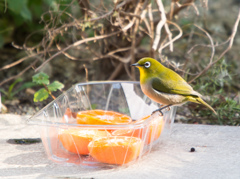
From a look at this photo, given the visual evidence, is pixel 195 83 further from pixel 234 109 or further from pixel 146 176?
pixel 146 176

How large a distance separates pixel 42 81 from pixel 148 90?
0.92 m

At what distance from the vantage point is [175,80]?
79.6 inches

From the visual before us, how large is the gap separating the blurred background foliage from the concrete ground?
1.48 ft

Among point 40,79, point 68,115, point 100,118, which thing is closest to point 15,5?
point 40,79

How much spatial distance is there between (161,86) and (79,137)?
0.50m

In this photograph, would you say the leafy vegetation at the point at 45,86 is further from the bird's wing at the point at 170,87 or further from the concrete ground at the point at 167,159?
the bird's wing at the point at 170,87

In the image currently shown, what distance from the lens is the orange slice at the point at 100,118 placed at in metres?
2.09

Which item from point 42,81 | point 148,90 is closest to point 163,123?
point 148,90

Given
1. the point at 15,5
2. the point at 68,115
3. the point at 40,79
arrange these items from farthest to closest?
the point at 15,5 → the point at 40,79 → the point at 68,115

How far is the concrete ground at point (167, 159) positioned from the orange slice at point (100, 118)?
0.27 m

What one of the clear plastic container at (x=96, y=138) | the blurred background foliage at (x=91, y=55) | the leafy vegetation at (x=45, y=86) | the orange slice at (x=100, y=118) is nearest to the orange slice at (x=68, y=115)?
the clear plastic container at (x=96, y=138)

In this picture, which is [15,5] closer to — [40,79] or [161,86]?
[40,79]

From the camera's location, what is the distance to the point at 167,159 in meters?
1.89

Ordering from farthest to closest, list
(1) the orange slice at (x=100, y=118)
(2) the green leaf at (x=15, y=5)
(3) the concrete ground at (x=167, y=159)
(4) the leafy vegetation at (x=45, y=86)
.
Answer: (2) the green leaf at (x=15, y=5) < (4) the leafy vegetation at (x=45, y=86) < (1) the orange slice at (x=100, y=118) < (3) the concrete ground at (x=167, y=159)
